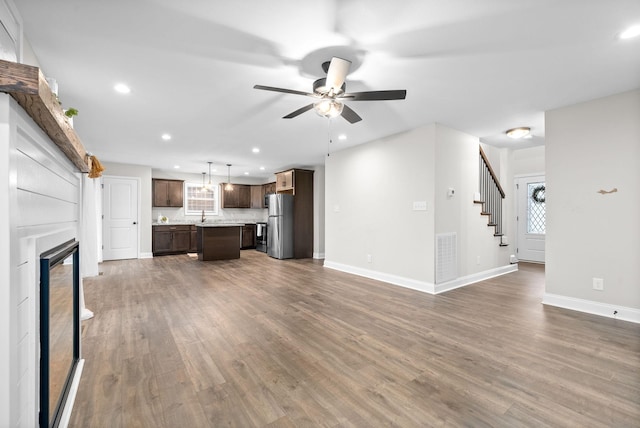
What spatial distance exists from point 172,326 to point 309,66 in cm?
284

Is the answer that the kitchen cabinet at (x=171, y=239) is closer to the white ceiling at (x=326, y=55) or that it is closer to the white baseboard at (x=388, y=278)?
the white ceiling at (x=326, y=55)

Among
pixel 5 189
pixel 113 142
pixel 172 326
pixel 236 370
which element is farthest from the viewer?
pixel 113 142

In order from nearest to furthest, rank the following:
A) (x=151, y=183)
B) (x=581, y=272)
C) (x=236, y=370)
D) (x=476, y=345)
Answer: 1. (x=236, y=370)
2. (x=476, y=345)
3. (x=581, y=272)
4. (x=151, y=183)

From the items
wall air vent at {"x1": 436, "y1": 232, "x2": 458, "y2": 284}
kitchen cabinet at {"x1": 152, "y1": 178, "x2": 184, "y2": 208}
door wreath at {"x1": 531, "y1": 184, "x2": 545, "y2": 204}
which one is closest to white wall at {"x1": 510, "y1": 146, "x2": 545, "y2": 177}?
door wreath at {"x1": 531, "y1": 184, "x2": 545, "y2": 204}

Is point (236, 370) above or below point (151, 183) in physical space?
below

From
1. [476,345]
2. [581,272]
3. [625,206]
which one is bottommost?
[476,345]

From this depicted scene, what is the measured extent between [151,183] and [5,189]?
794cm

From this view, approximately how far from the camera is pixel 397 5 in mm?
1745

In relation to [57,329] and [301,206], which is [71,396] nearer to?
[57,329]

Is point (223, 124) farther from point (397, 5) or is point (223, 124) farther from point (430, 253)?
point (430, 253)

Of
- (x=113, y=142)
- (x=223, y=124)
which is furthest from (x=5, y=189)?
(x=113, y=142)

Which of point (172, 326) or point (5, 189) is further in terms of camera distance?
point (172, 326)

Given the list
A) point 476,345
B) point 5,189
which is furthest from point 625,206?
point 5,189

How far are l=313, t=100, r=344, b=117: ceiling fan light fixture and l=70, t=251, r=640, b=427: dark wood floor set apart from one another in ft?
6.93
